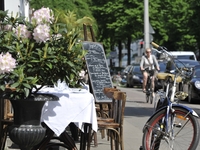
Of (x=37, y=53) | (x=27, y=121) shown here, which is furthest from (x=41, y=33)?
(x=27, y=121)

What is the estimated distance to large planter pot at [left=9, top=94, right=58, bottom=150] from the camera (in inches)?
251

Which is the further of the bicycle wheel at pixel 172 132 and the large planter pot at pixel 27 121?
the bicycle wheel at pixel 172 132

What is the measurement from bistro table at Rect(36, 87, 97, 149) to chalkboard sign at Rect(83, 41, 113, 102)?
11.5 feet

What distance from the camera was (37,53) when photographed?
6148 mm

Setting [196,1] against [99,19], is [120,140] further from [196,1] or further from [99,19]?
[99,19]

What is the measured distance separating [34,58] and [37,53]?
58 millimetres

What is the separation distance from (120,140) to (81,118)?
2.77 ft

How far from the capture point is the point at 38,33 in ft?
20.4

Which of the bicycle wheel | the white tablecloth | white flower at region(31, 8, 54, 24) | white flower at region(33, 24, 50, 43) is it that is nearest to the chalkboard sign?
the bicycle wheel

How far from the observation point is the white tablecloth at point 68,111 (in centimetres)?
707

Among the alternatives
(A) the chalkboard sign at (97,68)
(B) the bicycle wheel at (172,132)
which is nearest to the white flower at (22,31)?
(B) the bicycle wheel at (172,132)

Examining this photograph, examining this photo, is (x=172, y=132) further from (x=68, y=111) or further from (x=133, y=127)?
(x=133, y=127)

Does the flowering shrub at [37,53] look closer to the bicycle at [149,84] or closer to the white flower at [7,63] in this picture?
the white flower at [7,63]

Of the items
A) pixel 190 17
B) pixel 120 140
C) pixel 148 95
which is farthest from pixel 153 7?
pixel 120 140
